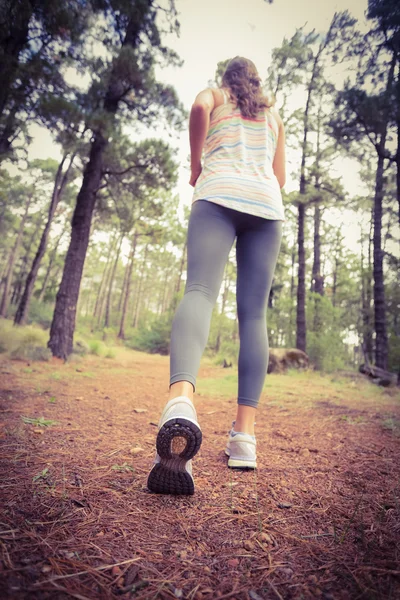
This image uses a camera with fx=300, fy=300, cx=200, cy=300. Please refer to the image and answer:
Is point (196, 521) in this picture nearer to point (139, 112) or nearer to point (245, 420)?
point (245, 420)

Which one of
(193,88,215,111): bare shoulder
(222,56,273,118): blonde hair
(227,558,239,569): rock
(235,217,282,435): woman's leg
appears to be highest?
(222,56,273,118): blonde hair

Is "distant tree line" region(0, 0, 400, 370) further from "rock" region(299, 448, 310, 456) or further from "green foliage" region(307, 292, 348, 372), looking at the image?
"rock" region(299, 448, 310, 456)

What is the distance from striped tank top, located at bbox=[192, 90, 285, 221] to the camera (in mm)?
1435

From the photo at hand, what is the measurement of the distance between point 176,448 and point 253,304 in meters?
0.80

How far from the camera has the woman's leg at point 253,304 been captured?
4.80 feet

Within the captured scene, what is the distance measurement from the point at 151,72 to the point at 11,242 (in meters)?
24.0

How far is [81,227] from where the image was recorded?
649 centimetres

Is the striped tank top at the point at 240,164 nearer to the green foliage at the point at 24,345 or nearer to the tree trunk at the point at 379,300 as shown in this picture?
the green foliage at the point at 24,345

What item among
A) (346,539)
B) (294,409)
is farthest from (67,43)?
(346,539)

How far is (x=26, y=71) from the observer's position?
4.84 m

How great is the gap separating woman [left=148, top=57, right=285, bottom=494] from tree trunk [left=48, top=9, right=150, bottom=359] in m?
5.16

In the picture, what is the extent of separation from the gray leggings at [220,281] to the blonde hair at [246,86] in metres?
0.63

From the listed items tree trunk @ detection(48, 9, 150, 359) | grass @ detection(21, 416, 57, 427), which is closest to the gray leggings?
grass @ detection(21, 416, 57, 427)

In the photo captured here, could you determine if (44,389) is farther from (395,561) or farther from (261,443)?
(395,561)
